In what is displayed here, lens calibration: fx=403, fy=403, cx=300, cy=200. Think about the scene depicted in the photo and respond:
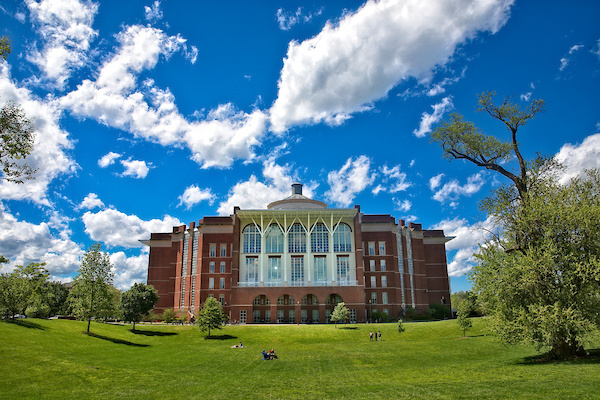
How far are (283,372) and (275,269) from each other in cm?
3987

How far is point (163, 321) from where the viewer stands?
61500 millimetres

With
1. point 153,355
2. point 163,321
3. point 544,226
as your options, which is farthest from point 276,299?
point 544,226

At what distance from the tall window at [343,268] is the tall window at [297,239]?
231 inches

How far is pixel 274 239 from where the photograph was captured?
64.2 m

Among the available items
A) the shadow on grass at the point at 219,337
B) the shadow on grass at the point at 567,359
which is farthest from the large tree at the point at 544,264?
the shadow on grass at the point at 219,337

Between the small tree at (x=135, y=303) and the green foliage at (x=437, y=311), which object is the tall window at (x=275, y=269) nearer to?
the small tree at (x=135, y=303)

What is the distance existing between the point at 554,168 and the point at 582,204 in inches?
136

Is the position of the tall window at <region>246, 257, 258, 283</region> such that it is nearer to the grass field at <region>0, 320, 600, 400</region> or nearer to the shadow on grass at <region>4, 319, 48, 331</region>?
the grass field at <region>0, 320, 600, 400</region>

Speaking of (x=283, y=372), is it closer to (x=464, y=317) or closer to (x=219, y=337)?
(x=464, y=317)

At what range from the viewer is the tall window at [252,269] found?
62.7 m

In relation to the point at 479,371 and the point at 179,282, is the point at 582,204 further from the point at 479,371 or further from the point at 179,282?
the point at 179,282

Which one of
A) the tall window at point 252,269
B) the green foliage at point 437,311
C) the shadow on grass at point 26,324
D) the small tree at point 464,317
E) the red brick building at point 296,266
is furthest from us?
the green foliage at point 437,311

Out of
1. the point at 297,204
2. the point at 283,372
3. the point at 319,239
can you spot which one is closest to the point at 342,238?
the point at 319,239

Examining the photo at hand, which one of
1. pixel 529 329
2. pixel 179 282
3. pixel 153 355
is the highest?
pixel 179 282
